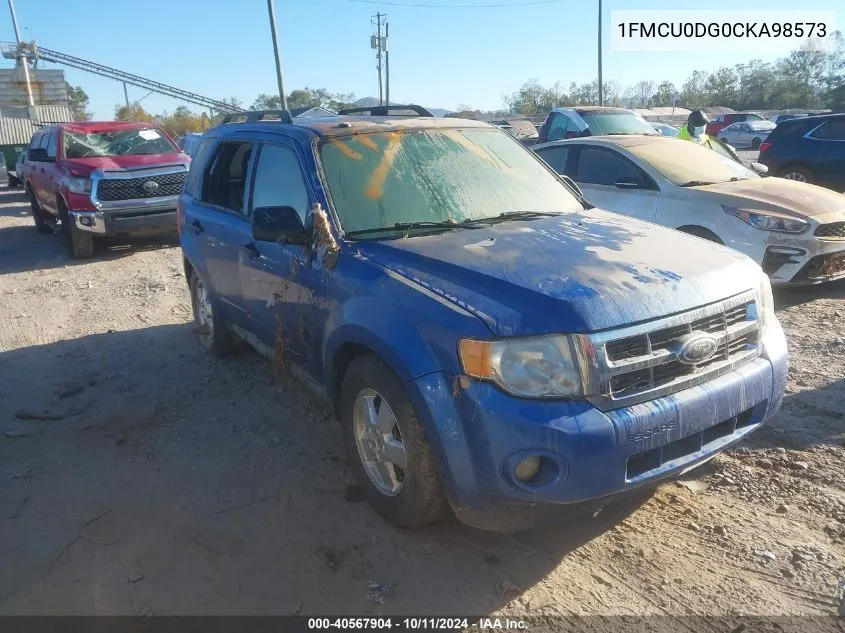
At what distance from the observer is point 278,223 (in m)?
3.32

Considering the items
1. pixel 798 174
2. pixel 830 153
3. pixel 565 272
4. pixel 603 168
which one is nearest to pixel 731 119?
pixel 798 174

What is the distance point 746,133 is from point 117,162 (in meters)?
29.1

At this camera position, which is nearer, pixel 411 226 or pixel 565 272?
pixel 565 272

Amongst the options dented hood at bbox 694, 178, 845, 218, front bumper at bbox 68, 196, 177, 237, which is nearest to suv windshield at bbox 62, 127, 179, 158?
front bumper at bbox 68, 196, 177, 237

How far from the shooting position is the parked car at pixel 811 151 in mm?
11797

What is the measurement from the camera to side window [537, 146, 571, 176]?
25.2 feet

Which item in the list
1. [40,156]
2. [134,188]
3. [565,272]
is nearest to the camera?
[565,272]

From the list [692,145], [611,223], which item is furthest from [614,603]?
[692,145]

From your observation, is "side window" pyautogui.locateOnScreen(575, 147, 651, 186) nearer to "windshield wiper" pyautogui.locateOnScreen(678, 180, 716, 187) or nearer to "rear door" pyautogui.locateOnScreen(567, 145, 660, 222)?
"rear door" pyautogui.locateOnScreen(567, 145, 660, 222)

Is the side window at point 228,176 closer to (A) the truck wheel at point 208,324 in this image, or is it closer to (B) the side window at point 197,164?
(B) the side window at point 197,164

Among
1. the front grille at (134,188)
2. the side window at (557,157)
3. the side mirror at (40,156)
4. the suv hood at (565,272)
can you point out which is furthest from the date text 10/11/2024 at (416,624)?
the side mirror at (40,156)

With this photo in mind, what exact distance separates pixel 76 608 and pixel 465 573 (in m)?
1.59

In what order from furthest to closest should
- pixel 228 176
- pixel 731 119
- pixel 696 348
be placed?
pixel 731 119, pixel 228 176, pixel 696 348

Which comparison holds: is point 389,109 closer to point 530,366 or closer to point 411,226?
point 411,226
